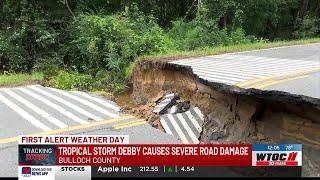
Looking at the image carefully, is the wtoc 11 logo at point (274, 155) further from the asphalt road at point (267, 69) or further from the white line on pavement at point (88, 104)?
the white line on pavement at point (88, 104)

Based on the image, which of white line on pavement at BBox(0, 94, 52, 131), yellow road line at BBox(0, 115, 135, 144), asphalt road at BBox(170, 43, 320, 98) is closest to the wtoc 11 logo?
asphalt road at BBox(170, 43, 320, 98)

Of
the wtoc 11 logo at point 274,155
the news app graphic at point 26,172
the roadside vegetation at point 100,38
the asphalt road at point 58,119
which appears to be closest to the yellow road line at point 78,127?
the asphalt road at point 58,119

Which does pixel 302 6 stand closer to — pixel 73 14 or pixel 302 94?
pixel 73 14

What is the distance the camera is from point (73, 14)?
16062 millimetres

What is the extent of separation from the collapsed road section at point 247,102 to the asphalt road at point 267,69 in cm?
2

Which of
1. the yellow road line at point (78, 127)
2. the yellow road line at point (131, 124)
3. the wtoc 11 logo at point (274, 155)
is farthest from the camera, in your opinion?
the yellow road line at point (131, 124)

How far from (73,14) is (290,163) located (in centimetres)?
1187

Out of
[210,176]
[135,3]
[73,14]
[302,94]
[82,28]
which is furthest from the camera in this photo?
[135,3]

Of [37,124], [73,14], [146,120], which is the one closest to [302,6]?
[73,14]

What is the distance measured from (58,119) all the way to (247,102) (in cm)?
343

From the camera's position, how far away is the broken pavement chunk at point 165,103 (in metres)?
9.26

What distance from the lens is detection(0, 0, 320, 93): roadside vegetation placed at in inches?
474

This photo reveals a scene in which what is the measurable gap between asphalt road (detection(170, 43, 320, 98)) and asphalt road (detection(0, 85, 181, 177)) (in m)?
1.65

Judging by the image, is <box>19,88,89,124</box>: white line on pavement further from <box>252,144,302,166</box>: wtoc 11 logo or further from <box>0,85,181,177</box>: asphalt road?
<box>252,144,302,166</box>: wtoc 11 logo
